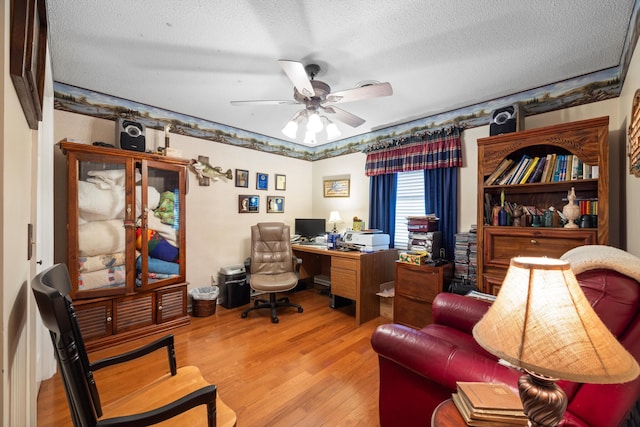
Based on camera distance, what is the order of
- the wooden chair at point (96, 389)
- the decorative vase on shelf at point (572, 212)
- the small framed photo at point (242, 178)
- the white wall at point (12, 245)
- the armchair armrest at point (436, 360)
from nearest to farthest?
the white wall at point (12, 245), the wooden chair at point (96, 389), the armchair armrest at point (436, 360), the decorative vase on shelf at point (572, 212), the small framed photo at point (242, 178)

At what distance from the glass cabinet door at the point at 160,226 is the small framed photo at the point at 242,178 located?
888 millimetres

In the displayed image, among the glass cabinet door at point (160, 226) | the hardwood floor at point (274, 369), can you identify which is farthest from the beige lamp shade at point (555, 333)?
the glass cabinet door at point (160, 226)

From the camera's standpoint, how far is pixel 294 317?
3168 millimetres

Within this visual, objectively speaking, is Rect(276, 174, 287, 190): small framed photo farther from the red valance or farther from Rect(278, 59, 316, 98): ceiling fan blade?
Rect(278, 59, 316, 98): ceiling fan blade

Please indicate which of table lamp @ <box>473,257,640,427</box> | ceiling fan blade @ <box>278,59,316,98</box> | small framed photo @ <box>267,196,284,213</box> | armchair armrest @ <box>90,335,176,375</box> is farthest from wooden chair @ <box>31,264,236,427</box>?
small framed photo @ <box>267,196,284,213</box>

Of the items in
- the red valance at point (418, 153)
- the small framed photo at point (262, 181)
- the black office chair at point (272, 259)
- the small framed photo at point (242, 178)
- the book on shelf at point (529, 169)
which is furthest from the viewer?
the small framed photo at point (262, 181)

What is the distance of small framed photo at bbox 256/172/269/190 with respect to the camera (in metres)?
3.99

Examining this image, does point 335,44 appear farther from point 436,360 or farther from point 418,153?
point 436,360

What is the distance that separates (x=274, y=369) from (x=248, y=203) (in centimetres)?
235

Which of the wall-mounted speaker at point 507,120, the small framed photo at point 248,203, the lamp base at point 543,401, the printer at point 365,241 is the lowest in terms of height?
the lamp base at point 543,401

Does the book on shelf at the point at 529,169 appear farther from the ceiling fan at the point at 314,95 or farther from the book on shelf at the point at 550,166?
the ceiling fan at the point at 314,95

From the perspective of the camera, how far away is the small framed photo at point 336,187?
13.7 feet

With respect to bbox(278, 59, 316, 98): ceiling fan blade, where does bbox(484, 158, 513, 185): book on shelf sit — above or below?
below

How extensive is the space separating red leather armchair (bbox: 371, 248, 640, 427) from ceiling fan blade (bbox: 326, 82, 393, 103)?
146 centimetres
